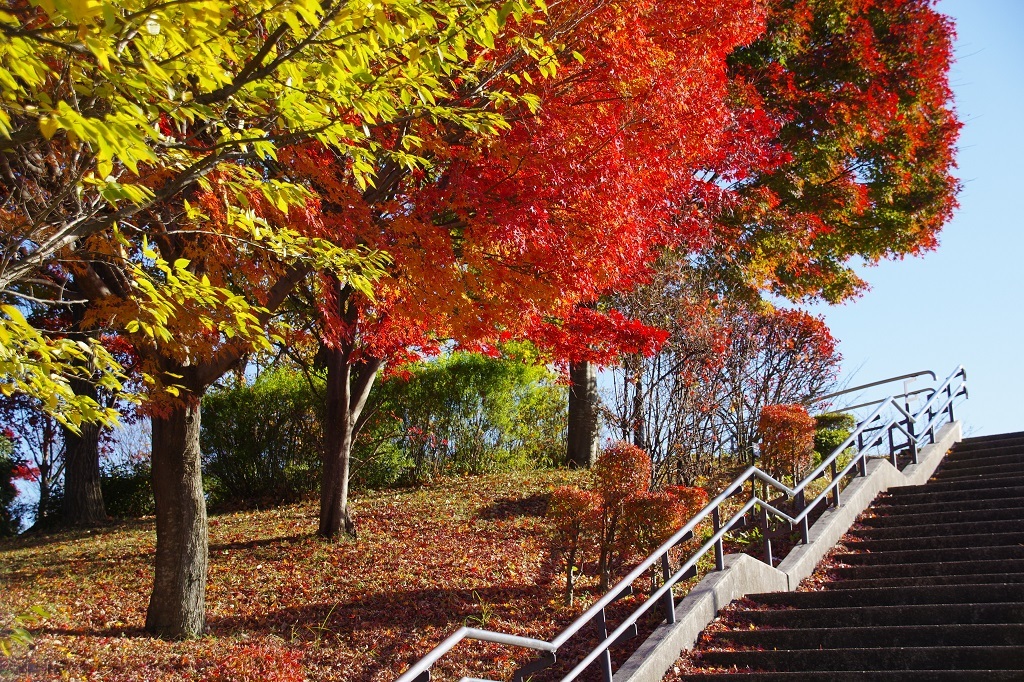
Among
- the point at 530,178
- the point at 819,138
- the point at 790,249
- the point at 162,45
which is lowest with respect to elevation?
the point at 162,45

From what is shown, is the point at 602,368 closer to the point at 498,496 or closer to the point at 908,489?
the point at 498,496

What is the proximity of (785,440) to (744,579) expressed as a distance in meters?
4.52

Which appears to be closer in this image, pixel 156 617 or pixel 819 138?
pixel 156 617

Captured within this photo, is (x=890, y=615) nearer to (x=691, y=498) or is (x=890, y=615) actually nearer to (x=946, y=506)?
(x=691, y=498)

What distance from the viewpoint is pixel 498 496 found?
14.2m

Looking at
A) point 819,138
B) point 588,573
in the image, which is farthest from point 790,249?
point 588,573

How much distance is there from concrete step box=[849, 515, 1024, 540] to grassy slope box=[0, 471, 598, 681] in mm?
3679

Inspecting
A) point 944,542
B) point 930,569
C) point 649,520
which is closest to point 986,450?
point 944,542

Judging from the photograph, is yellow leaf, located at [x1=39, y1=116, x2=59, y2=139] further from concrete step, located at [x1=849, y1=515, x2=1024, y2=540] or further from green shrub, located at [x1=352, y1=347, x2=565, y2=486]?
green shrub, located at [x1=352, y1=347, x2=565, y2=486]

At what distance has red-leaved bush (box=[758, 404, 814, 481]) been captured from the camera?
12391 millimetres

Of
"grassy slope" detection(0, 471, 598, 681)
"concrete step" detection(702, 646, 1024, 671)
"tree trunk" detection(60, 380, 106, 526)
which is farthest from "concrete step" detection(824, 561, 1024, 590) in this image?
"tree trunk" detection(60, 380, 106, 526)

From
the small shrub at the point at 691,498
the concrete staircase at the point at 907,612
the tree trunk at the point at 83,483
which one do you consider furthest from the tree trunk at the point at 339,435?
the concrete staircase at the point at 907,612

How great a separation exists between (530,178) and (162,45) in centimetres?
456

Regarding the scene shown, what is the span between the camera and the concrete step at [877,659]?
6254 mm
